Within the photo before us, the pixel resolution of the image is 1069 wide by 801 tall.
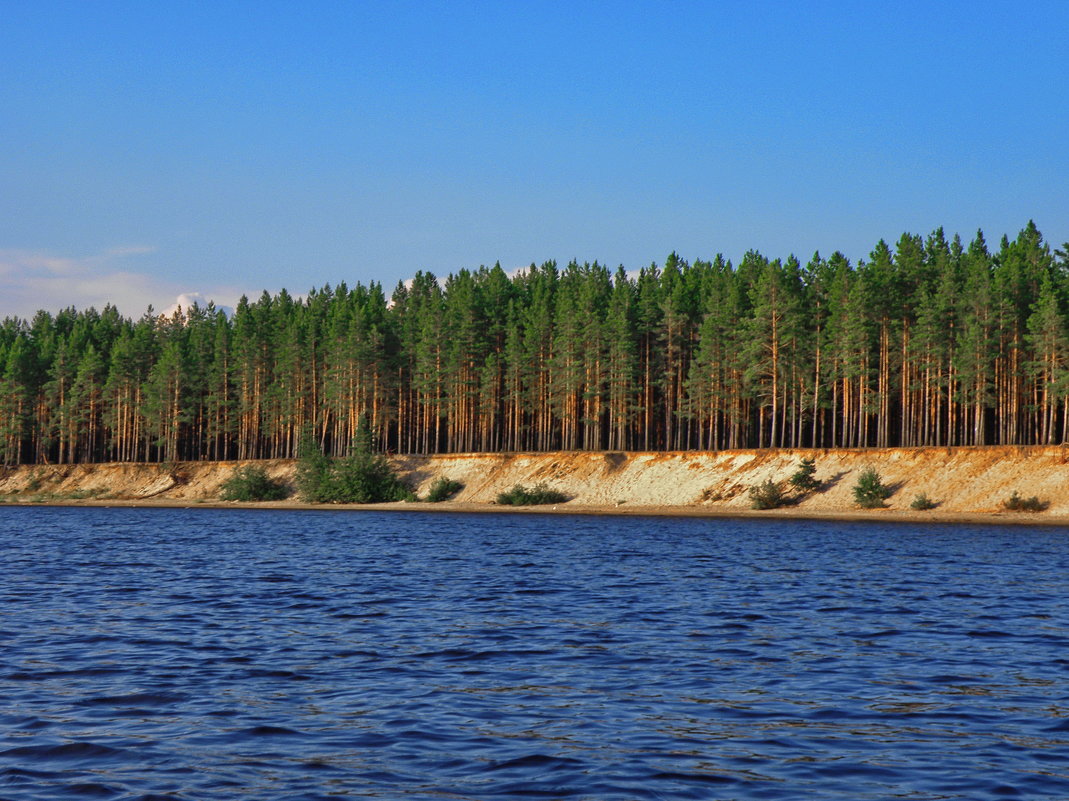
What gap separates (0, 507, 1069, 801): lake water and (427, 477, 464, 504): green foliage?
58076 mm

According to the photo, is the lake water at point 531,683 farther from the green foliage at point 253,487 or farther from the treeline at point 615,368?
the green foliage at point 253,487

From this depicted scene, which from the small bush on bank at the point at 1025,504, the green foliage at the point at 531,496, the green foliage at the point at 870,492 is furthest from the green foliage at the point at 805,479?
the green foliage at the point at 531,496

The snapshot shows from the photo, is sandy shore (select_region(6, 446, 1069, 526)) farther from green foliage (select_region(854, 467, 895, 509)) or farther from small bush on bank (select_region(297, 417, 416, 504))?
small bush on bank (select_region(297, 417, 416, 504))

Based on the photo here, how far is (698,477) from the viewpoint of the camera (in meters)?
85.3

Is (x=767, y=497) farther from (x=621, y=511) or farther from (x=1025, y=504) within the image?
(x=1025, y=504)

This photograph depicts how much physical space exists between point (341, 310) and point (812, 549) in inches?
3742

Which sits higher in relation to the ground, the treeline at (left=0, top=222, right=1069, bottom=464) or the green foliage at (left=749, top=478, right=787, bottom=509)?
the treeline at (left=0, top=222, right=1069, bottom=464)

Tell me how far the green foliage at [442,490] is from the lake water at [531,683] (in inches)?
2286

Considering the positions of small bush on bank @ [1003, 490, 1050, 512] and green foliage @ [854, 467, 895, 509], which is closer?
small bush on bank @ [1003, 490, 1050, 512]

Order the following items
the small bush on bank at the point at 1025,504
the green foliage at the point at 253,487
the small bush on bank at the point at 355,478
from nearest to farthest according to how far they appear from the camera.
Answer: the small bush on bank at the point at 1025,504 → the small bush on bank at the point at 355,478 → the green foliage at the point at 253,487

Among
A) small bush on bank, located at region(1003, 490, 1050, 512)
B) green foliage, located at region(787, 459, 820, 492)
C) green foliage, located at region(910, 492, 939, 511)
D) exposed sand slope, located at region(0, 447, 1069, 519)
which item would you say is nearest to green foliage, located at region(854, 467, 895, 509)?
exposed sand slope, located at region(0, 447, 1069, 519)

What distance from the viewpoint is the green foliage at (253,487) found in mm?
102812

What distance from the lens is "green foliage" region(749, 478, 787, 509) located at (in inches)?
3034

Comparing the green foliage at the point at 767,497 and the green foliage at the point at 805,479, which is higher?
the green foliage at the point at 805,479
